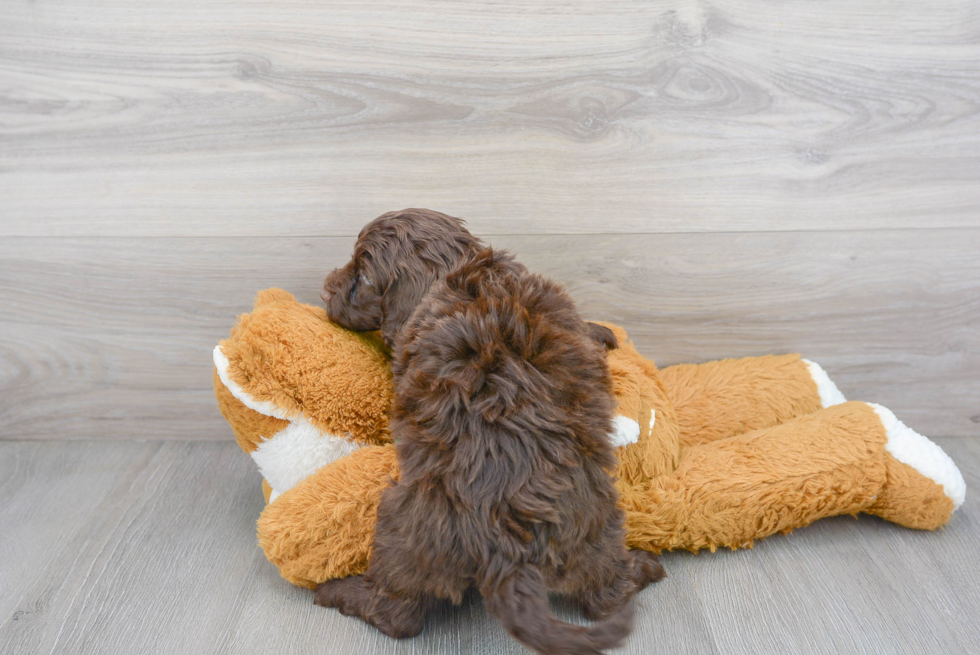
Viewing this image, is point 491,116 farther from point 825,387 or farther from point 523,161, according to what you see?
point 825,387

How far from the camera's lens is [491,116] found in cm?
126

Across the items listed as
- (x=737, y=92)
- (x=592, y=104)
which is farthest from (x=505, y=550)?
(x=737, y=92)

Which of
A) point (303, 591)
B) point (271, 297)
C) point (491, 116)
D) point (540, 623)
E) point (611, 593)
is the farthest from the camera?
point (491, 116)

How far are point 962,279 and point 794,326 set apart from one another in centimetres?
34

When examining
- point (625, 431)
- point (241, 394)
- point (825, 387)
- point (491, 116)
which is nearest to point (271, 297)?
point (241, 394)

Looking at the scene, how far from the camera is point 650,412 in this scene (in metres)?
1.08

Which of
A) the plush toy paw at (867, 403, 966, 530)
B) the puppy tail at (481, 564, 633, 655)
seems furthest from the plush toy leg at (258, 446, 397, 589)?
the plush toy paw at (867, 403, 966, 530)

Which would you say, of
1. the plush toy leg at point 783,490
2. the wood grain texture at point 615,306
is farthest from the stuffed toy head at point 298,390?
the plush toy leg at point 783,490

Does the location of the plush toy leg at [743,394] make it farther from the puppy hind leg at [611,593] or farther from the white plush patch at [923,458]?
the puppy hind leg at [611,593]

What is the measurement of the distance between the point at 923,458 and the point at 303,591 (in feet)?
3.38

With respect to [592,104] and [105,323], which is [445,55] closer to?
[592,104]

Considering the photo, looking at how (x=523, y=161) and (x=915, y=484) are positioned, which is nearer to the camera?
(x=915, y=484)

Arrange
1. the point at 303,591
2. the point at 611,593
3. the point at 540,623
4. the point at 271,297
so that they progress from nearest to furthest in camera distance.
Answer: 1. the point at 540,623
2. the point at 611,593
3. the point at 303,591
4. the point at 271,297

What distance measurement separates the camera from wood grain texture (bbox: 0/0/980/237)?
1229 mm
